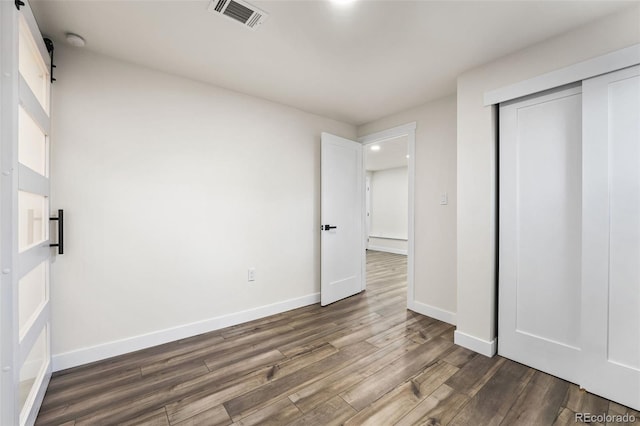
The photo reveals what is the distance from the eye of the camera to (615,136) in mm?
1685

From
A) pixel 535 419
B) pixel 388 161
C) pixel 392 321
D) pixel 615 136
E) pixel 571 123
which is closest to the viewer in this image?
pixel 535 419

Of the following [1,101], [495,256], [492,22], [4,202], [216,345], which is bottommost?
[216,345]

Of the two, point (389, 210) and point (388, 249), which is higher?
point (389, 210)

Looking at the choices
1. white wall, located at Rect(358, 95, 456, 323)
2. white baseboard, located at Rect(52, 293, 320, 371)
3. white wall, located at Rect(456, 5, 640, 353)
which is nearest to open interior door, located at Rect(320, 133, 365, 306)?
white baseboard, located at Rect(52, 293, 320, 371)

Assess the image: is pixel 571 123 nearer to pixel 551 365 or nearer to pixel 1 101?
pixel 551 365

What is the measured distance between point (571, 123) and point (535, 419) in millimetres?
1917

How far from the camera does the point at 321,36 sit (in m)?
1.92

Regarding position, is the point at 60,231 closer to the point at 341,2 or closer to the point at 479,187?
the point at 341,2

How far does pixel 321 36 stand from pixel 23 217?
6.87 feet

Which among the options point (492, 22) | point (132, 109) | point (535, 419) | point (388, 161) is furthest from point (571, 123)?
point (388, 161)

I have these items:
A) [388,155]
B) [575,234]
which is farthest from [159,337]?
[388,155]

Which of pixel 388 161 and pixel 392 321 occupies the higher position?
pixel 388 161

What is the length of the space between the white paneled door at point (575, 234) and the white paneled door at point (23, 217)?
119 inches

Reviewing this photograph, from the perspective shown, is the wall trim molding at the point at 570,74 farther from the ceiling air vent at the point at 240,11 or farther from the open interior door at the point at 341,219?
the ceiling air vent at the point at 240,11
